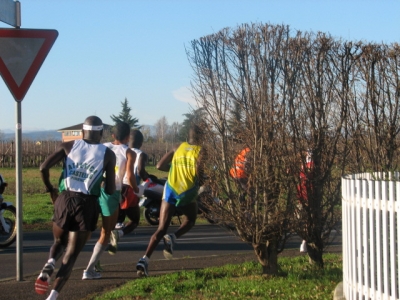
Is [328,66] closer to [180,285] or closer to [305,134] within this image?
[305,134]

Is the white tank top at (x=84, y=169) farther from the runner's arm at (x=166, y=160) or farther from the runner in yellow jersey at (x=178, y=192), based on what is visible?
the runner's arm at (x=166, y=160)

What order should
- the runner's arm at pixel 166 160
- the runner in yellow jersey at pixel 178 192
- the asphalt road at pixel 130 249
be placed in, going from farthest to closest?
the asphalt road at pixel 130 249 < the runner's arm at pixel 166 160 < the runner in yellow jersey at pixel 178 192

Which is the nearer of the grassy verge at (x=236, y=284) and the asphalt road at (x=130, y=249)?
the grassy verge at (x=236, y=284)

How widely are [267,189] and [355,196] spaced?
1.74 metres

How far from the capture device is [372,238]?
5523mm

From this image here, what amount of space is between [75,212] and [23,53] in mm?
2537

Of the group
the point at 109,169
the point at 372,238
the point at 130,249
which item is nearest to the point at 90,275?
the point at 109,169

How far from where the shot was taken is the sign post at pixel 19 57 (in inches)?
322

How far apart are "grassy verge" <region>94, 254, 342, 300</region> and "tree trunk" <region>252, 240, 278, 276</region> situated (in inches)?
4.5

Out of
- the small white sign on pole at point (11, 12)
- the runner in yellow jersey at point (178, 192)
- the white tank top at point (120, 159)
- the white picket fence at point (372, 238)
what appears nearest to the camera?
the white picket fence at point (372, 238)

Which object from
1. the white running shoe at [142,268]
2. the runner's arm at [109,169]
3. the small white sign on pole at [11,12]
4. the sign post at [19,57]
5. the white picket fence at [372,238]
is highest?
the small white sign on pole at [11,12]

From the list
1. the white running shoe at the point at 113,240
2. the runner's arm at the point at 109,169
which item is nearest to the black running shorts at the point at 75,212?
the runner's arm at the point at 109,169

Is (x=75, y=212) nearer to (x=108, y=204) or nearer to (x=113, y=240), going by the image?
(x=108, y=204)

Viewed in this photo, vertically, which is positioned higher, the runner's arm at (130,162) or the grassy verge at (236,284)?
the runner's arm at (130,162)
